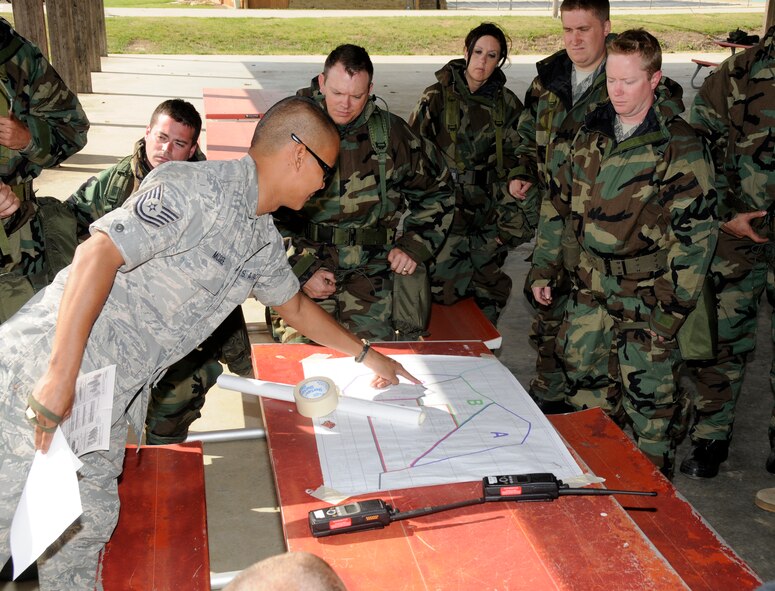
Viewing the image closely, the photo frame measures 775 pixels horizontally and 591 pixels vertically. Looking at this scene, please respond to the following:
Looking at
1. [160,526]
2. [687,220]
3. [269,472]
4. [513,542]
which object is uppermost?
[687,220]

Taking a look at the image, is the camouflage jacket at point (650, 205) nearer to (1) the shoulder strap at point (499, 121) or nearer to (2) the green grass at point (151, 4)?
(1) the shoulder strap at point (499, 121)

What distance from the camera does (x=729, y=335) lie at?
13.4 ft

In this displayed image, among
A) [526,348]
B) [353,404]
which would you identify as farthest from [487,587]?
[526,348]

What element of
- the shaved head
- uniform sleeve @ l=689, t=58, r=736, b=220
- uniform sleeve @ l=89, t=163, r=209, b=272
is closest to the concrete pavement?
uniform sleeve @ l=689, t=58, r=736, b=220

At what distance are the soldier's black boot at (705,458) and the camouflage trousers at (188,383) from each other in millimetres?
2166

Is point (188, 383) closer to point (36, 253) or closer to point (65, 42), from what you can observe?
point (36, 253)

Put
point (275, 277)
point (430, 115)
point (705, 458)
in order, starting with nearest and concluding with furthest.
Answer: point (275, 277) → point (705, 458) → point (430, 115)

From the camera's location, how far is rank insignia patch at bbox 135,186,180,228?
217 centimetres

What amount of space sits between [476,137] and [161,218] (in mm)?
2958

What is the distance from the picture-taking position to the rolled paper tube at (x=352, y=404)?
8.55ft

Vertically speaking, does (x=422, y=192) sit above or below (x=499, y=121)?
below

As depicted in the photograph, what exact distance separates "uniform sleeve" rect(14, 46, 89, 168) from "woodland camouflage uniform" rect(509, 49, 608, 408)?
6.94 feet

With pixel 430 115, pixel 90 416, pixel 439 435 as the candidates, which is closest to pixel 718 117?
pixel 430 115

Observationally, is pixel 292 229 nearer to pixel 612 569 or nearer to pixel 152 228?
pixel 152 228
